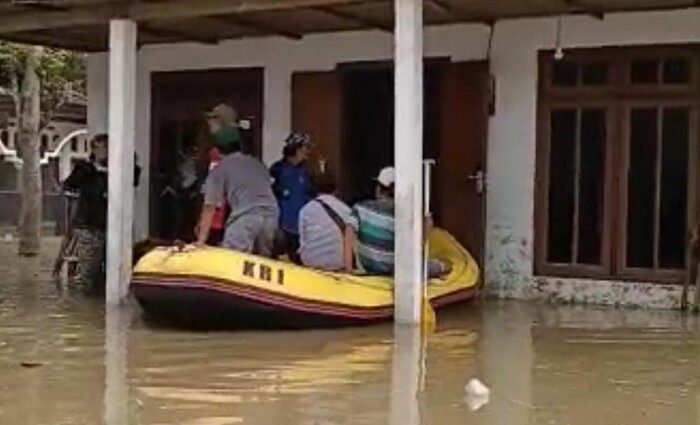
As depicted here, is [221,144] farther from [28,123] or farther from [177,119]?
[28,123]

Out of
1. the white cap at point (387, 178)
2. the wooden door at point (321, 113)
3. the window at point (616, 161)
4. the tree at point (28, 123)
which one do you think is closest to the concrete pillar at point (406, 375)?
the white cap at point (387, 178)

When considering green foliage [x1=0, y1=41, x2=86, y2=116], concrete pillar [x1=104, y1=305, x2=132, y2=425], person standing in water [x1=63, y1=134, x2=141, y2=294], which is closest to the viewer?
concrete pillar [x1=104, y1=305, x2=132, y2=425]

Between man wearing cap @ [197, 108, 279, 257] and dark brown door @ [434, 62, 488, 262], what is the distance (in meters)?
2.82

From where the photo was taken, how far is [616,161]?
→ 472 inches

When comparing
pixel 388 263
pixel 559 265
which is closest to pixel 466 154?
pixel 559 265

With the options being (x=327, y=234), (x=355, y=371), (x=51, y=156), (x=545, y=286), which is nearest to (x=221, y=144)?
(x=327, y=234)

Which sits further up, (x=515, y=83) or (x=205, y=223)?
(x=515, y=83)

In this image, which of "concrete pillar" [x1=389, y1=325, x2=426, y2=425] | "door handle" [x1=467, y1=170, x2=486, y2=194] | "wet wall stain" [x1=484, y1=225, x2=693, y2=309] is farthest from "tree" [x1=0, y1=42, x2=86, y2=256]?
"concrete pillar" [x1=389, y1=325, x2=426, y2=425]

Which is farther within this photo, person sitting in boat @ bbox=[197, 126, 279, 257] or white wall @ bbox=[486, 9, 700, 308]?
white wall @ bbox=[486, 9, 700, 308]

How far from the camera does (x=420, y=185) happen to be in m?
10.2

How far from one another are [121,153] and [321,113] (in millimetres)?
2576

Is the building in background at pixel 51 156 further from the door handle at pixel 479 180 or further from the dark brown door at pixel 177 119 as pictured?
the door handle at pixel 479 180

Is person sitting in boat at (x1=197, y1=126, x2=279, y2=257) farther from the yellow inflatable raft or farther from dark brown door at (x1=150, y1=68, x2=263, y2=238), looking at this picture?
dark brown door at (x1=150, y1=68, x2=263, y2=238)

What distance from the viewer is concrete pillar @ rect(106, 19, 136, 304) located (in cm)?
1162
